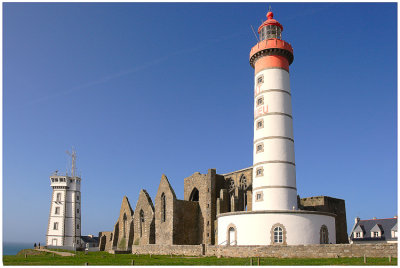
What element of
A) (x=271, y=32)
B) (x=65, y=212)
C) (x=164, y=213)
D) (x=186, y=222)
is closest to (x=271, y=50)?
(x=271, y=32)

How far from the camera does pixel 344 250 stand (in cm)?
2553

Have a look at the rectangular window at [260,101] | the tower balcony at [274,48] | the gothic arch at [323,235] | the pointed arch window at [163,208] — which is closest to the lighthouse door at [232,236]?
the gothic arch at [323,235]

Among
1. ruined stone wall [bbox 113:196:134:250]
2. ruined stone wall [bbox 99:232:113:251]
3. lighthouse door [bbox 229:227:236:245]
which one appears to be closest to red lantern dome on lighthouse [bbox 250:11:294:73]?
lighthouse door [bbox 229:227:236:245]

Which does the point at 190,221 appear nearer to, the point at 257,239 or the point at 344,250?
the point at 257,239

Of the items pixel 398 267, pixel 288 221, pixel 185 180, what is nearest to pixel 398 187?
pixel 398 267

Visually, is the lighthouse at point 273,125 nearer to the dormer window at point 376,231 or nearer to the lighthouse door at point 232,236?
the lighthouse door at point 232,236

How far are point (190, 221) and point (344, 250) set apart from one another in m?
19.3

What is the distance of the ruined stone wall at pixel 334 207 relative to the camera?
39.5 meters

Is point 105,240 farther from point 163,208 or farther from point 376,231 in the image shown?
point 376,231

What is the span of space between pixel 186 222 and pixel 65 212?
2986 cm

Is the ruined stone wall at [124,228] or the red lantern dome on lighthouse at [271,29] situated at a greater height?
the red lantern dome on lighthouse at [271,29]

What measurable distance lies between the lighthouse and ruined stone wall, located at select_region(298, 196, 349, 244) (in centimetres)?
826

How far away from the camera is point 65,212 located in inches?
2498

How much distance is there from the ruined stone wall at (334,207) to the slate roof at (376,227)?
11404mm
